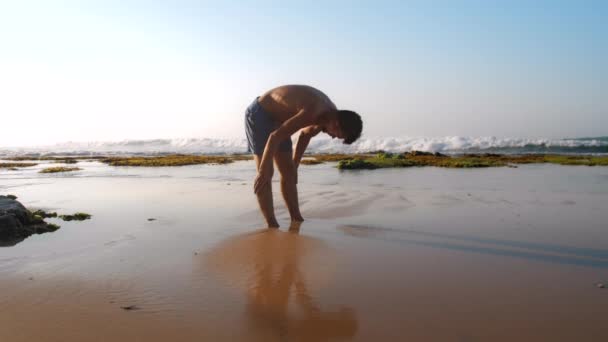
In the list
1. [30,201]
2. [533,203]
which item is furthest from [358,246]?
[30,201]

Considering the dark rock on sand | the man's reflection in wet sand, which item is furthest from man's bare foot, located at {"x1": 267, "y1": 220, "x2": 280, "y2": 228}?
the dark rock on sand

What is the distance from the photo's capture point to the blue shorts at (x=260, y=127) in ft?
14.9

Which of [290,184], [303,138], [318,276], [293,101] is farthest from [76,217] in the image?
[318,276]

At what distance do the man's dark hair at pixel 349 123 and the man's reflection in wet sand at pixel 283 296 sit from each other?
1062mm

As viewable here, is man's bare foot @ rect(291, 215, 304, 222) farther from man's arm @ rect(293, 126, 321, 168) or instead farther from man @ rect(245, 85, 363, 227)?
man's arm @ rect(293, 126, 321, 168)

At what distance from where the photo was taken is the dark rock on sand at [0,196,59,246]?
3854 mm

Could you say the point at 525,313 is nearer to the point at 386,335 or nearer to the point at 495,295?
the point at 495,295

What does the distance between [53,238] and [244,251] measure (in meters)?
1.93

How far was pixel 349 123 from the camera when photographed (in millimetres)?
3945

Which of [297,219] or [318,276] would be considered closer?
[318,276]

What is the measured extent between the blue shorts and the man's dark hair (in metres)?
0.74

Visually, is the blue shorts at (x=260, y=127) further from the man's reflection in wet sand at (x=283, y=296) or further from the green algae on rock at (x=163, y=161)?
the green algae on rock at (x=163, y=161)

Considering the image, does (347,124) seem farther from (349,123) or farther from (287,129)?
(287,129)

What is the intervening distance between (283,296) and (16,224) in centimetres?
313
